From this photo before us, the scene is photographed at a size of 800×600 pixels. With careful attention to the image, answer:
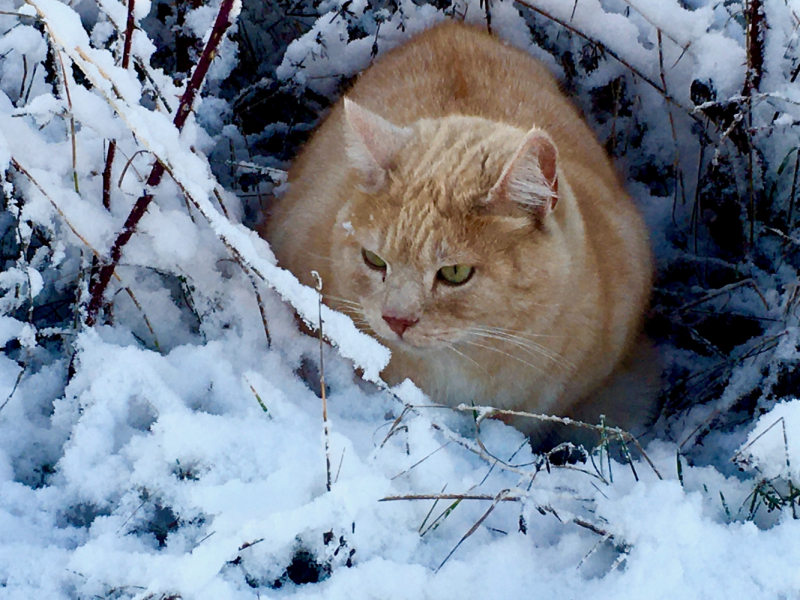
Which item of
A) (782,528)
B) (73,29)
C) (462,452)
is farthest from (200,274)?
(782,528)

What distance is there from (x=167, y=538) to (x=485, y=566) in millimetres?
633

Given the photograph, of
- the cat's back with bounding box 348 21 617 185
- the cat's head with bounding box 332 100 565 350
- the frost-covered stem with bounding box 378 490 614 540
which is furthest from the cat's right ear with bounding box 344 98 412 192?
the frost-covered stem with bounding box 378 490 614 540

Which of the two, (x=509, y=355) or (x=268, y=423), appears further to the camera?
(x=509, y=355)

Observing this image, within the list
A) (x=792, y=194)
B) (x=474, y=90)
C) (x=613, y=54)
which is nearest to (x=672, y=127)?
(x=613, y=54)

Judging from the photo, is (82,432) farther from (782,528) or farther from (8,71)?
(782,528)

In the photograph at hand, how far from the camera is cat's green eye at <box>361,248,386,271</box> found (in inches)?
74.1

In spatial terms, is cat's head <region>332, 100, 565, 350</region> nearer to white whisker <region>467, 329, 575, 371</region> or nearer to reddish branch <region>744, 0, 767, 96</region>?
white whisker <region>467, 329, 575, 371</region>

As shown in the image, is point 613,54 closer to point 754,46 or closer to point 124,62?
point 754,46

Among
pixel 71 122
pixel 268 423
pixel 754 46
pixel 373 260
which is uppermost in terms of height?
pixel 754 46

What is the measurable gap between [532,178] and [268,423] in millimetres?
818

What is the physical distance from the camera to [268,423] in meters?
1.62

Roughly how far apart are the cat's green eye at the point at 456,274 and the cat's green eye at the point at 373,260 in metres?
0.17

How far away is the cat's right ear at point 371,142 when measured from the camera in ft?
5.74

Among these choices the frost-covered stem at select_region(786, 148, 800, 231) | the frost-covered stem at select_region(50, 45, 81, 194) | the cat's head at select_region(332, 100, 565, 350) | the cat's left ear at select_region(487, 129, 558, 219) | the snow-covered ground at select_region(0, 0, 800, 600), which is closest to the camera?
the snow-covered ground at select_region(0, 0, 800, 600)
